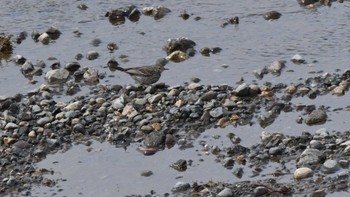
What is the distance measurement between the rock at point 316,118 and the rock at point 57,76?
15.7 ft

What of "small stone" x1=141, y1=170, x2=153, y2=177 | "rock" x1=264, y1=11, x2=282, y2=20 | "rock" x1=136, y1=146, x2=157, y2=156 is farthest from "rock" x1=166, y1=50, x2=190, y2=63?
"small stone" x1=141, y1=170, x2=153, y2=177

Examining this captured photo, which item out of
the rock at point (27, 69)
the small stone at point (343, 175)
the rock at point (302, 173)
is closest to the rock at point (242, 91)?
the rock at point (302, 173)

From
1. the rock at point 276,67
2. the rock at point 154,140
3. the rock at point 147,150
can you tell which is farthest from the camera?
the rock at point 276,67

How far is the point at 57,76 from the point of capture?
55.5 ft

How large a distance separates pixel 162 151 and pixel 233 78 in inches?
111

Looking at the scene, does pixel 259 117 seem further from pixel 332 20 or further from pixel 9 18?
pixel 9 18

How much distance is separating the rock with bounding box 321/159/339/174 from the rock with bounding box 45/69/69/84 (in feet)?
19.9

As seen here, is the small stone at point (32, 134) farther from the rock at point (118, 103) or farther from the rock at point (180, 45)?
the rock at point (180, 45)

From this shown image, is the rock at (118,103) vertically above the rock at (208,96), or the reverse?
the rock at (208,96)

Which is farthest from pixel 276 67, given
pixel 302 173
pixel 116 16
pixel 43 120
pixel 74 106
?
pixel 116 16

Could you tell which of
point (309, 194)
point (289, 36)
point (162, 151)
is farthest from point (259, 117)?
point (289, 36)

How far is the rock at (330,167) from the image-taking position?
39.7 ft

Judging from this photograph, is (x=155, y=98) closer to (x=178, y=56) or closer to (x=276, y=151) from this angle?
(x=178, y=56)

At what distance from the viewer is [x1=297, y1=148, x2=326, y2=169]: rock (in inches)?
485
